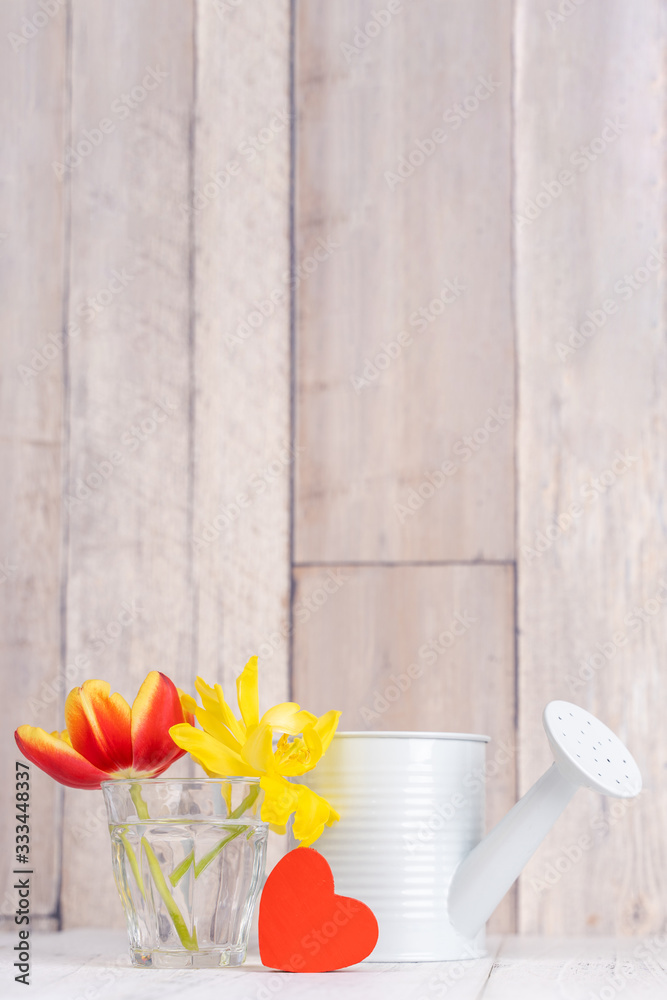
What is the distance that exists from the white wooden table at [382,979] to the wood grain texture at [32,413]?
0.20 meters

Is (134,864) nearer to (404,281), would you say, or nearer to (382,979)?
(382,979)

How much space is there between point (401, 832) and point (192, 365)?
1.58ft

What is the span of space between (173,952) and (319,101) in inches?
29.5

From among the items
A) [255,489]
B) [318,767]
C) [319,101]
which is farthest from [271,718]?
[319,101]

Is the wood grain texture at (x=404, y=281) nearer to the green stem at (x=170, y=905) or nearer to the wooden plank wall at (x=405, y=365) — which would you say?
the wooden plank wall at (x=405, y=365)

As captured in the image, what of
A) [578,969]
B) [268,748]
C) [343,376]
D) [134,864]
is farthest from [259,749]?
[343,376]

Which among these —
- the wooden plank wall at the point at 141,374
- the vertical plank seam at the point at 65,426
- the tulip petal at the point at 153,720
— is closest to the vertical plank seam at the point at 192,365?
the wooden plank wall at the point at 141,374

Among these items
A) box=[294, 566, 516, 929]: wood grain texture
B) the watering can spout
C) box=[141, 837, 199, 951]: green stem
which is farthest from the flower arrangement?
box=[294, 566, 516, 929]: wood grain texture

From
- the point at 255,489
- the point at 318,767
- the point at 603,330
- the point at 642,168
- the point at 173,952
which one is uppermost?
the point at 642,168

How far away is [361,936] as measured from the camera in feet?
2.24

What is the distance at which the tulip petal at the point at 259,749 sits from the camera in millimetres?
698

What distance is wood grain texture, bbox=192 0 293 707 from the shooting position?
0.97m

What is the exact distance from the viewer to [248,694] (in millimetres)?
711

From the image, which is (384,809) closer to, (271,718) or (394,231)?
(271,718)
